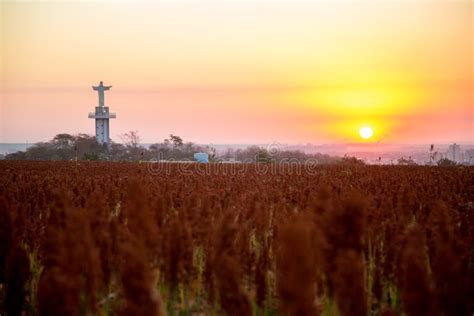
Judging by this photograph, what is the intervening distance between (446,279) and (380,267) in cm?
164

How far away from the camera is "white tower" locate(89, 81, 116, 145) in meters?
60.2

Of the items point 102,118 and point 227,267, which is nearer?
point 227,267

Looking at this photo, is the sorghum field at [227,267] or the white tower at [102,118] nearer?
the sorghum field at [227,267]

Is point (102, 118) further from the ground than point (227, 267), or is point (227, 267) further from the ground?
point (102, 118)

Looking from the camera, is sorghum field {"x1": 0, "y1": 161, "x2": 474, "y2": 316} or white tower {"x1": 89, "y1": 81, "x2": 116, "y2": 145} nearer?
sorghum field {"x1": 0, "y1": 161, "x2": 474, "y2": 316}

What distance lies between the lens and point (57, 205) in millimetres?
6320

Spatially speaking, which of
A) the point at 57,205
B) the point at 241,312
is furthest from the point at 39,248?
the point at 241,312

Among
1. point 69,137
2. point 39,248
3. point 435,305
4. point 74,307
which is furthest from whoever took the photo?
point 69,137

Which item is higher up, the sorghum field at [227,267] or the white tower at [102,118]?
the white tower at [102,118]

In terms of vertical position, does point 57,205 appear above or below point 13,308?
above

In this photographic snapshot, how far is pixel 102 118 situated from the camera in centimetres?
6056

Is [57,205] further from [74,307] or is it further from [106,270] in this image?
[74,307]

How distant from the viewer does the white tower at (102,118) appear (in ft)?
198

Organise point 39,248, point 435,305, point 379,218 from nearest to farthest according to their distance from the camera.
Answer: point 435,305 < point 39,248 < point 379,218
